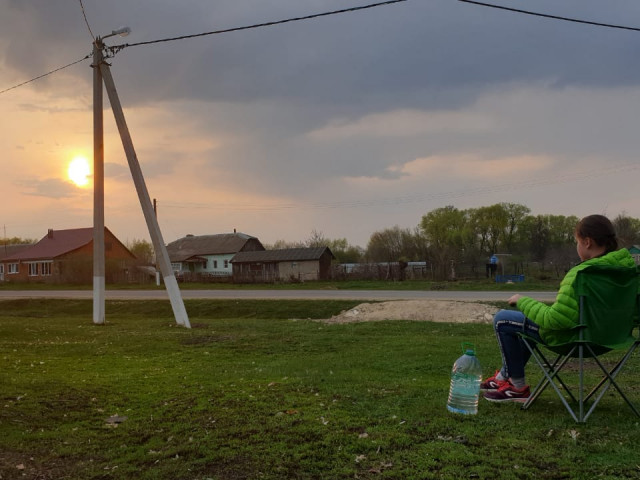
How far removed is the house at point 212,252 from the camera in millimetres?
69750

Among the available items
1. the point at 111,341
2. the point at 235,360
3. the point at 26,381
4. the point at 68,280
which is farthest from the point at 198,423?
the point at 68,280

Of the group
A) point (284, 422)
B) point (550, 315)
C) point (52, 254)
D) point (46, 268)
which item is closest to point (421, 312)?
point (284, 422)

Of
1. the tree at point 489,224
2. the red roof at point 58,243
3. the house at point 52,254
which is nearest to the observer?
the house at point 52,254

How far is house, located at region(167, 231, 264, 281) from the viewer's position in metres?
69.8

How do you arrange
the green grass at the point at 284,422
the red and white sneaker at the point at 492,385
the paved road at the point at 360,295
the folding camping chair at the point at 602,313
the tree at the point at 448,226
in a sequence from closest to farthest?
the green grass at the point at 284,422, the folding camping chair at the point at 602,313, the red and white sneaker at the point at 492,385, the paved road at the point at 360,295, the tree at the point at 448,226

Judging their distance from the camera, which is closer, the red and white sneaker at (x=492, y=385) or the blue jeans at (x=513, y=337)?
the blue jeans at (x=513, y=337)

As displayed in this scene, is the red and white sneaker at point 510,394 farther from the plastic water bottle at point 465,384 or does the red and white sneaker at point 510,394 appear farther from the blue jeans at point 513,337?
the plastic water bottle at point 465,384

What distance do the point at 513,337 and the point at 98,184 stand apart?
13.6m

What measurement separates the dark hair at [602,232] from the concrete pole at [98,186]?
45.2 feet

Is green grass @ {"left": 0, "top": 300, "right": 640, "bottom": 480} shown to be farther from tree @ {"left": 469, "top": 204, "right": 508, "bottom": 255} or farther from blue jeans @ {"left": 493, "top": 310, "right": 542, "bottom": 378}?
tree @ {"left": 469, "top": 204, "right": 508, "bottom": 255}

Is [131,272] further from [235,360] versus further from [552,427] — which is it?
[552,427]

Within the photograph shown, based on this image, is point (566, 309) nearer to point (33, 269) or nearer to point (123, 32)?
point (123, 32)

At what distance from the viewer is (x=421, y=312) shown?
56.0 ft

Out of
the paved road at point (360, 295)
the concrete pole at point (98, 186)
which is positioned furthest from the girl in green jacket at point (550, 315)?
the paved road at point (360, 295)
